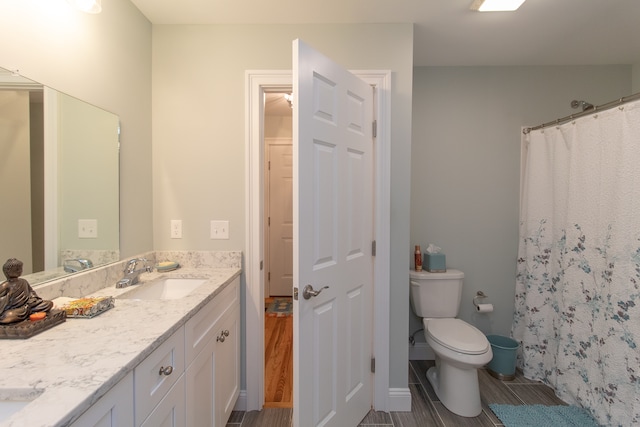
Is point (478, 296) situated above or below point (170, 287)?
below

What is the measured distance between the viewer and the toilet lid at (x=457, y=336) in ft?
5.49

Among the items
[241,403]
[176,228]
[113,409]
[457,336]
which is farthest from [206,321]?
[457,336]

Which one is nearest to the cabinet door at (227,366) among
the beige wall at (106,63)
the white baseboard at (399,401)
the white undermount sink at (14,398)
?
the beige wall at (106,63)

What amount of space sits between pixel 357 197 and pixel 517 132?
1716 mm

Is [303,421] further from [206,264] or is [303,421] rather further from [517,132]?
[517,132]

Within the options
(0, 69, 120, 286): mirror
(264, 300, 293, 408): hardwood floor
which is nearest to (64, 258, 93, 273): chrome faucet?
(0, 69, 120, 286): mirror

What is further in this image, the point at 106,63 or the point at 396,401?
the point at 396,401

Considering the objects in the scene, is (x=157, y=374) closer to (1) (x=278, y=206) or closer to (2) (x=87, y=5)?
(2) (x=87, y=5)

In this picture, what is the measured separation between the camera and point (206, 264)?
1.75 meters

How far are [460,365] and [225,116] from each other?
2.15 meters

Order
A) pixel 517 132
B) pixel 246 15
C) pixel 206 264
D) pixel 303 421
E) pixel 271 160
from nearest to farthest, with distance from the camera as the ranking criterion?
pixel 303 421 → pixel 246 15 → pixel 206 264 → pixel 517 132 → pixel 271 160

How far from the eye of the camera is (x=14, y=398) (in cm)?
61

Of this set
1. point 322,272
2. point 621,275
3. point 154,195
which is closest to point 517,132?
point 621,275

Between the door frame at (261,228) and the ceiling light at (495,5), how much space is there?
1.86 feet
